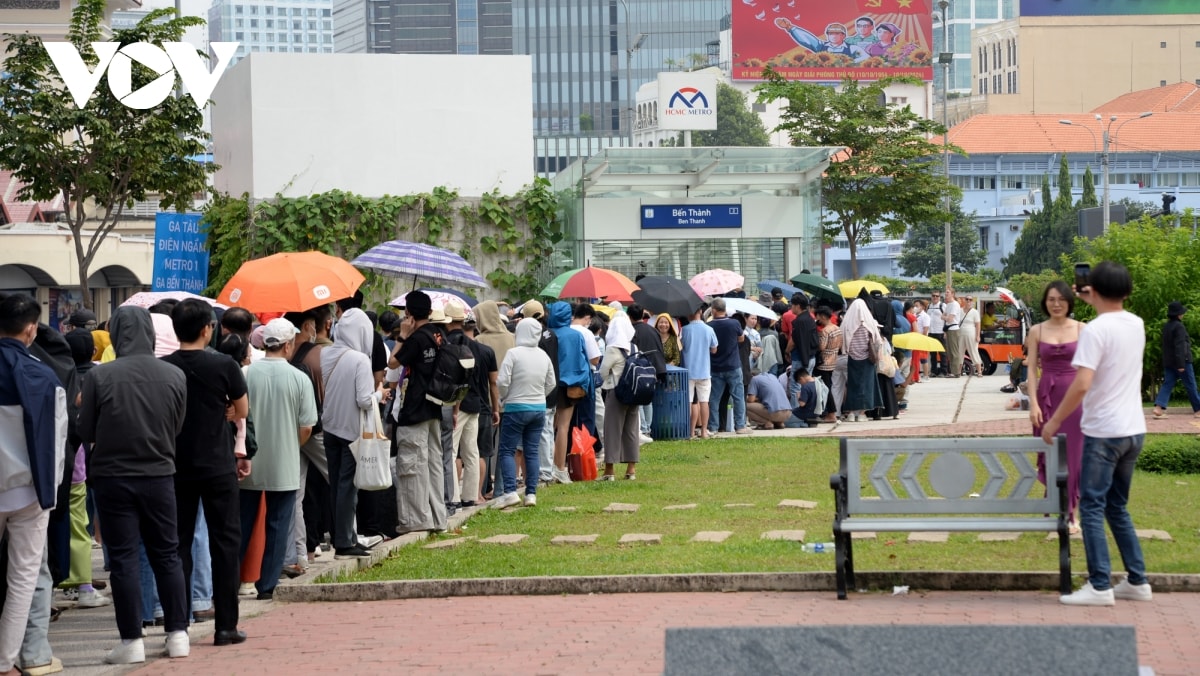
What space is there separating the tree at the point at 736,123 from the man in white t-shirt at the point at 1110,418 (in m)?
123

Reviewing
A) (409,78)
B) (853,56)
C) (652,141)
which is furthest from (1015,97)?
(409,78)

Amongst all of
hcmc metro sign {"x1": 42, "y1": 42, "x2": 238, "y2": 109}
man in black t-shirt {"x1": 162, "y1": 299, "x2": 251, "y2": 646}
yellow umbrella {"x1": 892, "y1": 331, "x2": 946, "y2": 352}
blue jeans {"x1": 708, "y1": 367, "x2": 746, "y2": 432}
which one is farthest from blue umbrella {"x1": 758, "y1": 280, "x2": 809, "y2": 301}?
man in black t-shirt {"x1": 162, "y1": 299, "x2": 251, "y2": 646}

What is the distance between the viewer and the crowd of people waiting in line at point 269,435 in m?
7.54

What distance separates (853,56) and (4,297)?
101 metres

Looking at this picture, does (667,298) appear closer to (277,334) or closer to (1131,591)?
(277,334)

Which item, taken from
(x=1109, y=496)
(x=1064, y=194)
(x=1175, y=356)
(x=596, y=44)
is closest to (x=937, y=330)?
(x=1175, y=356)

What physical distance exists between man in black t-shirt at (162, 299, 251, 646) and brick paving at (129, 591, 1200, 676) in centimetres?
34

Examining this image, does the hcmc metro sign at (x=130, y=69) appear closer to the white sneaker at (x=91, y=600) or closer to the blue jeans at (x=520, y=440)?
the blue jeans at (x=520, y=440)

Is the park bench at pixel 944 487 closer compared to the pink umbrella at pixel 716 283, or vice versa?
the park bench at pixel 944 487

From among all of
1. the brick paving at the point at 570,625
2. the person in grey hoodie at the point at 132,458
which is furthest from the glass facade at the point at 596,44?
the person in grey hoodie at the point at 132,458

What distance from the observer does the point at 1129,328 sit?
812cm

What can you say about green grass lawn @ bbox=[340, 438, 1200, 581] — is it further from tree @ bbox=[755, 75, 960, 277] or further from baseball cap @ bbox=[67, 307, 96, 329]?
tree @ bbox=[755, 75, 960, 277]

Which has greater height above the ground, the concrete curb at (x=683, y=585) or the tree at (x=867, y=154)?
the tree at (x=867, y=154)

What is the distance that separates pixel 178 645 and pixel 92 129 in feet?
71.1
